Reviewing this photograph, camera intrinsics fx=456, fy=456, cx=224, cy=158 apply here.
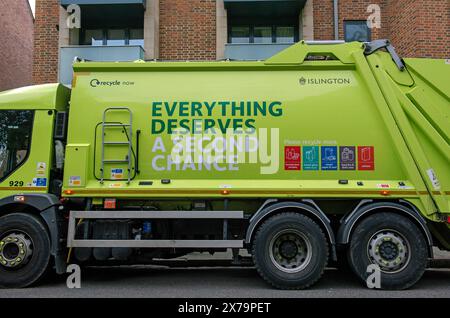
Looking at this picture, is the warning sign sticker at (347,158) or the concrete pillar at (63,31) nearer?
the warning sign sticker at (347,158)

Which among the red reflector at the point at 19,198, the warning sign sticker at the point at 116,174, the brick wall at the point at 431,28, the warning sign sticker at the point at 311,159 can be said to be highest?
the brick wall at the point at 431,28

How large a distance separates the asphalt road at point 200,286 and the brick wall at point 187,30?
7.53m

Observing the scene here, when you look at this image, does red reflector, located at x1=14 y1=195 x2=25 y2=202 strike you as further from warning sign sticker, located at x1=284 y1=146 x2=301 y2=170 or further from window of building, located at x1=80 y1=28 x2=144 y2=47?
window of building, located at x1=80 y1=28 x2=144 y2=47

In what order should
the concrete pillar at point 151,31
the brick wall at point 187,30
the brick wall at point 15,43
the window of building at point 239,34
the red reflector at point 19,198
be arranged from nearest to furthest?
the red reflector at point 19,198 < the concrete pillar at point 151,31 < the brick wall at point 187,30 < the window of building at point 239,34 < the brick wall at point 15,43

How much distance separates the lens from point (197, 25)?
13.7 meters

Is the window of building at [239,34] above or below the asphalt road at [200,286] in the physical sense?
above

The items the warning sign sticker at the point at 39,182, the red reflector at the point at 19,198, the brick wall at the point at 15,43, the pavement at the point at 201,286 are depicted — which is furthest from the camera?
the brick wall at the point at 15,43

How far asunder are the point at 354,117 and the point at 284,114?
1000mm

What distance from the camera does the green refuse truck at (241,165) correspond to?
6.26m

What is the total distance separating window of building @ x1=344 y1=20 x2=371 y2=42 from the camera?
530 inches

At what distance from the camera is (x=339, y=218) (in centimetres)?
673

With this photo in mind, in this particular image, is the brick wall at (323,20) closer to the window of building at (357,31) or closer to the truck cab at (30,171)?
the window of building at (357,31)

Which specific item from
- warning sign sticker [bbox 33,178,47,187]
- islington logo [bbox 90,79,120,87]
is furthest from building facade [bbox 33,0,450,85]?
warning sign sticker [bbox 33,178,47,187]

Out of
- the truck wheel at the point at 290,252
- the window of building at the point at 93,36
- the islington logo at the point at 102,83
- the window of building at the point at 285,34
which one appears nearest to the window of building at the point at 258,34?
the window of building at the point at 285,34
